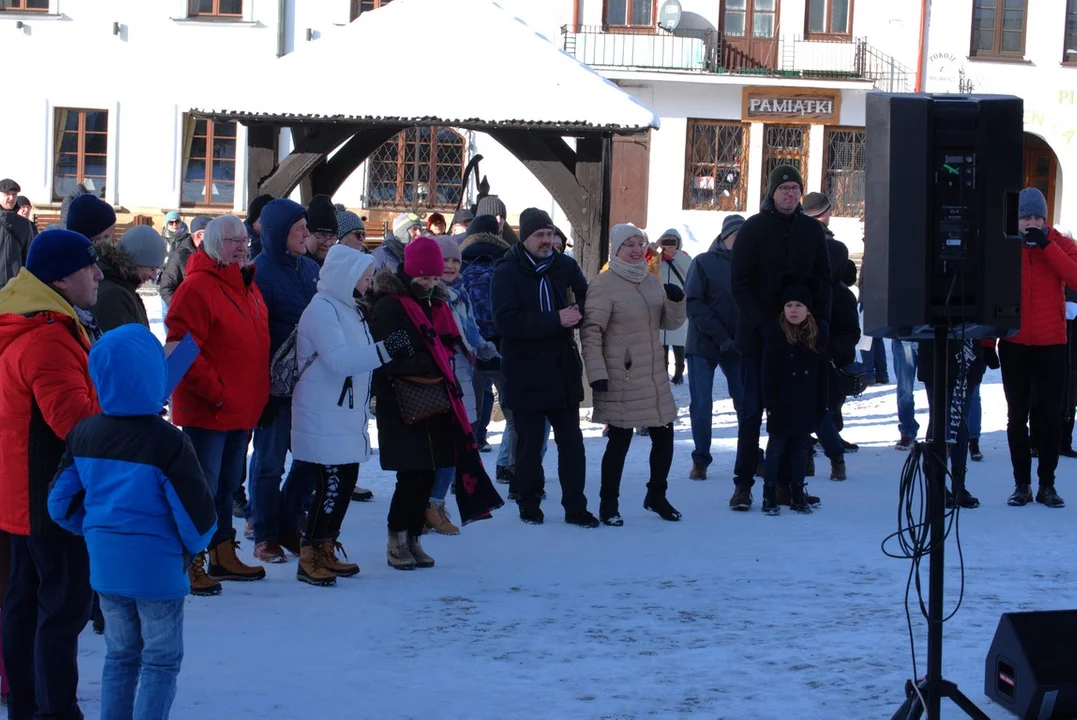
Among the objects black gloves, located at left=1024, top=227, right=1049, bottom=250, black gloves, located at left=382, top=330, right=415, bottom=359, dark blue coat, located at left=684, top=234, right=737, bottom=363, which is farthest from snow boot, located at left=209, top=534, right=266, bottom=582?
black gloves, located at left=1024, top=227, right=1049, bottom=250

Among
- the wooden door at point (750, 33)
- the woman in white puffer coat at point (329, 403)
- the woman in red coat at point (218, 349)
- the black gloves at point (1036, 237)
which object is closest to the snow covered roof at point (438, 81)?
the black gloves at point (1036, 237)

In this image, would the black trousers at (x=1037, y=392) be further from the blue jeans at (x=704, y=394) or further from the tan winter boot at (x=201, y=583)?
the tan winter boot at (x=201, y=583)

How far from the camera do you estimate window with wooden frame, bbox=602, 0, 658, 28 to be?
2755 cm

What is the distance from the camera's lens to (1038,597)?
21.2 ft

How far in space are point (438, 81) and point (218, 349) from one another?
6.10m

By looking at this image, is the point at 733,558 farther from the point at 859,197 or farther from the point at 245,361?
the point at 859,197

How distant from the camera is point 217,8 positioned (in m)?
26.4

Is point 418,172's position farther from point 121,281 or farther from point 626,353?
point 121,281

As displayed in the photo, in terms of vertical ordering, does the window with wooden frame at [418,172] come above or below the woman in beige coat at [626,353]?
above

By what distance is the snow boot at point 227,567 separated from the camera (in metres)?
6.54

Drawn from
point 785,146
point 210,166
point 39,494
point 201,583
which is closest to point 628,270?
point 201,583

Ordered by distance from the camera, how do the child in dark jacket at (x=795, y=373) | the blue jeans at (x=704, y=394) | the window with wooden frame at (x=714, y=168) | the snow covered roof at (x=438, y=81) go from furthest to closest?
the window with wooden frame at (x=714, y=168)
the snow covered roof at (x=438, y=81)
the blue jeans at (x=704, y=394)
the child in dark jacket at (x=795, y=373)

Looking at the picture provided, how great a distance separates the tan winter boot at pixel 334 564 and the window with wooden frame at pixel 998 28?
2390 cm

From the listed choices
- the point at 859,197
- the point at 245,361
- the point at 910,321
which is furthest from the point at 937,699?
the point at 859,197
